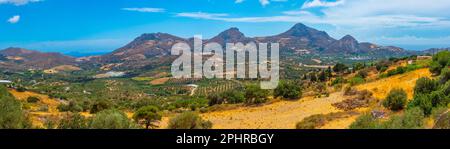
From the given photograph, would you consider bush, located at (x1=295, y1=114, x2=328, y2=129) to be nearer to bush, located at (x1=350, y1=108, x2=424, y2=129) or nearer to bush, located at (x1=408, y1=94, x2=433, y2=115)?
bush, located at (x1=408, y1=94, x2=433, y2=115)

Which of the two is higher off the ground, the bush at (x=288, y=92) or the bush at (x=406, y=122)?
the bush at (x=406, y=122)

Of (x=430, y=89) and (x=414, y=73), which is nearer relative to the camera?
(x=430, y=89)

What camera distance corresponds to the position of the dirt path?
35.9 meters

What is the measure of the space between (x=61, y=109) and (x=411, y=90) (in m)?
44.2


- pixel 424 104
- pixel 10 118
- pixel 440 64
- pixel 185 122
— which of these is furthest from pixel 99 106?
pixel 440 64

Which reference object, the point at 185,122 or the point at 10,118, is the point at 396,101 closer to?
the point at 185,122

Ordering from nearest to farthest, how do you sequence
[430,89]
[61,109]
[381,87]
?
[430,89] → [381,87] → [61,109]

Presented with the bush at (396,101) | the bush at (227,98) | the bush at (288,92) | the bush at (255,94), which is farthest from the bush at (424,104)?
the bush at (227,98)

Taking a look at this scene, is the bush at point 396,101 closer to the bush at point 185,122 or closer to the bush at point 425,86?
the bush at point 425,86

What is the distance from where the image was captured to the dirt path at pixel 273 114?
35.9m
